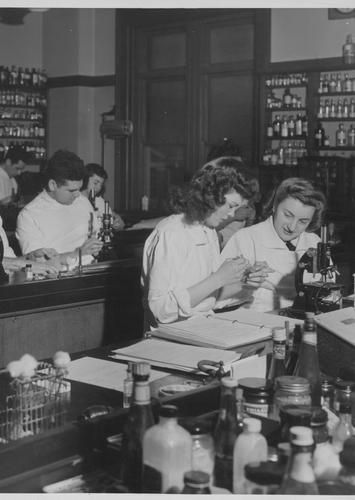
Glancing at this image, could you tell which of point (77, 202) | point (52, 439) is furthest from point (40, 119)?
point (52, 439)

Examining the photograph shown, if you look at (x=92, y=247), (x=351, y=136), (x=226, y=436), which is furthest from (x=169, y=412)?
(x=351, y=136)

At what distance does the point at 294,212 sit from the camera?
3.86 metres

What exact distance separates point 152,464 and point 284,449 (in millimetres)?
252

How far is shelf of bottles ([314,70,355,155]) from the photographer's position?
29.2 feet

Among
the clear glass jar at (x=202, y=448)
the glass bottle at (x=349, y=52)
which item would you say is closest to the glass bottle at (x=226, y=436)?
the clear glass jar at (x=202, y=448)

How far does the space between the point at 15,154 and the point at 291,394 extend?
912 cm

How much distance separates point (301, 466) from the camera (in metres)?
1.22

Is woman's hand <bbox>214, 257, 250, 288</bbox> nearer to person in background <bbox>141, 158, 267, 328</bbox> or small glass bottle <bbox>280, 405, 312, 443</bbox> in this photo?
person in background <bbox>141, 158, 267, 328</bbox>

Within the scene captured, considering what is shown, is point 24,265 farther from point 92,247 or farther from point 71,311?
point 92,247

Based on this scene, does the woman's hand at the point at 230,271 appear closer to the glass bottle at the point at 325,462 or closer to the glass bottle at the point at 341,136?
the glass bottle at the point at 325,462

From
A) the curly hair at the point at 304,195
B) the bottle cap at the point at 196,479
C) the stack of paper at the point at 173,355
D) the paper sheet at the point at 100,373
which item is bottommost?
the paper sheet at the point at 100,373

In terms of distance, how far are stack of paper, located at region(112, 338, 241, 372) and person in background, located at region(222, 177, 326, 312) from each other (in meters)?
1.24

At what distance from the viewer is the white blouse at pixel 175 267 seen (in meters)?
3.08

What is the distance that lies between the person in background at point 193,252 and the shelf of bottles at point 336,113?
589cm
